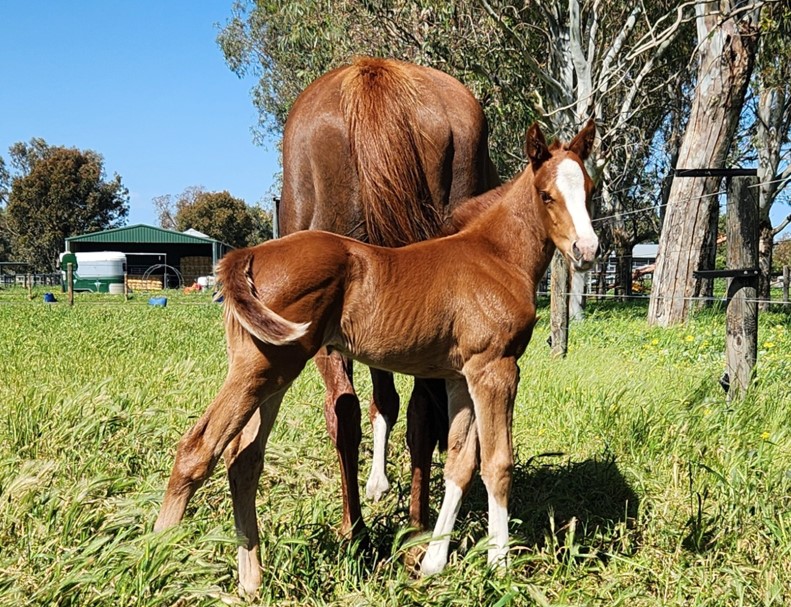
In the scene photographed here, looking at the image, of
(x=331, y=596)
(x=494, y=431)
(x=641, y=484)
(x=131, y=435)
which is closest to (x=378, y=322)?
Result: (x=494, y=431)

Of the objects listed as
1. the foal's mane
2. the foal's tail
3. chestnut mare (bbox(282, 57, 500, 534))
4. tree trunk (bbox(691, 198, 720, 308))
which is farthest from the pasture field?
tree trunk (bbox(691, 198, 720, 308))

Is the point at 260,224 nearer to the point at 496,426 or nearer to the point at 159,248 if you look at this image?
the point at 159,248

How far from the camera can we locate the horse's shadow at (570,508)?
3.12 meters

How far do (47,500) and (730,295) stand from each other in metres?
4.33

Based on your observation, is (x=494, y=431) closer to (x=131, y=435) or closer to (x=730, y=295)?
(x=131, y=435)

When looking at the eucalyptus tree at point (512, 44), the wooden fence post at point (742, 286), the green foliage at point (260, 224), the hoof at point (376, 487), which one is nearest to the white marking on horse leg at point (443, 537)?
the hoof at point (376, 487)

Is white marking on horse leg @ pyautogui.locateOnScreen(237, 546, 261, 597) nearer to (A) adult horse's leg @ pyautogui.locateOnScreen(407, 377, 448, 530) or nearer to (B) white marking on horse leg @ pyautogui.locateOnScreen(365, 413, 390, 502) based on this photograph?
(A) adult horse's leg @ pyautogui.locateOnScreen(407, 377, 448, 530)

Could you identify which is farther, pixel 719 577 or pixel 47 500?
pixel 47 500

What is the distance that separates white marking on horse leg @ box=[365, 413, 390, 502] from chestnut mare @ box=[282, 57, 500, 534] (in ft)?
2.45

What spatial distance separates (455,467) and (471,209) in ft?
3.71

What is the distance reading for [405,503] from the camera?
3.82 metres

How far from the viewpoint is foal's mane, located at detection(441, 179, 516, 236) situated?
10.3 feet

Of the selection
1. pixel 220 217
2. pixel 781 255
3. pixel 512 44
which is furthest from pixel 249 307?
pixel 220 217

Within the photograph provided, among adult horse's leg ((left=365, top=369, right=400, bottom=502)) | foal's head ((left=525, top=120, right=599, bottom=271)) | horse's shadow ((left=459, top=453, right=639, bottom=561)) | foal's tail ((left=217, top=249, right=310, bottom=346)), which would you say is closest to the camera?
foal's tail ((left=217, top=249, right=310, bottom=346))
